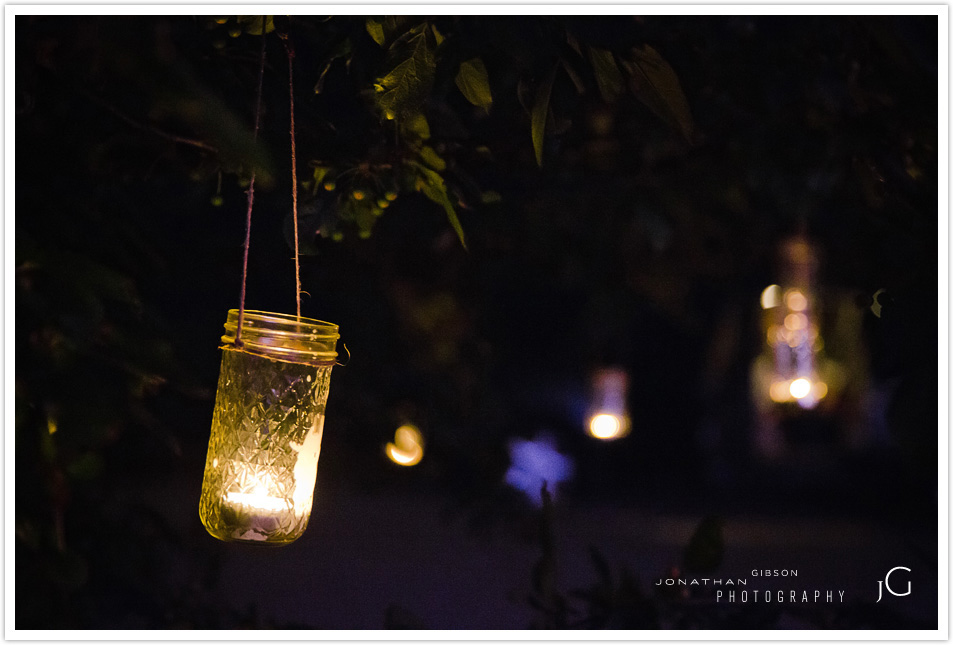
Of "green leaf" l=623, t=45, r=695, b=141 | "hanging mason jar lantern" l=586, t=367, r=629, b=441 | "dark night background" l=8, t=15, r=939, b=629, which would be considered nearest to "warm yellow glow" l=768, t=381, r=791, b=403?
"dark night background" l=8, t=15, r=939, b=629

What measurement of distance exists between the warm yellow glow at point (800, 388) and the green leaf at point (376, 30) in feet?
7.35

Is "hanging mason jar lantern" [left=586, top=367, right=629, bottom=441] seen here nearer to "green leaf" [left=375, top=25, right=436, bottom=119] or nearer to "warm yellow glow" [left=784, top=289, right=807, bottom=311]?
"warm yellow glow" [left=784, top=289, right=807, bottom=311]

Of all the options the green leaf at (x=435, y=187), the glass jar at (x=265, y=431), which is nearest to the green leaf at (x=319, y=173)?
the green leaf at (x=435, y=187)

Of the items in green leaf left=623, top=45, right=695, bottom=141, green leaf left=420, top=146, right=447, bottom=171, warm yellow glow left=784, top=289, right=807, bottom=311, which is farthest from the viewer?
warm yellow glow left=784, top=289, right=807, bottom=311

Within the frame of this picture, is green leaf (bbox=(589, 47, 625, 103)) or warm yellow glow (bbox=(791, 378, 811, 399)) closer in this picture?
green leaf (bbox=(589, 47, 625, 103))

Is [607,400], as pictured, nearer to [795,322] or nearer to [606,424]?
[606,424]

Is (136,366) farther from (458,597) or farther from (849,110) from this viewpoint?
(458,597)

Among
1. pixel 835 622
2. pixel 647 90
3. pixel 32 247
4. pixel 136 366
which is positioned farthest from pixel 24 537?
pixel 835 622

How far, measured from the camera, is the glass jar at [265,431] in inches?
32.4

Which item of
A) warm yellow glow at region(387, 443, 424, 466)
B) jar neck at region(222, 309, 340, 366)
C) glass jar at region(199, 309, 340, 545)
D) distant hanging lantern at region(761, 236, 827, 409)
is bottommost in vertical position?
glass jar at region(199, 309, 340, 545)

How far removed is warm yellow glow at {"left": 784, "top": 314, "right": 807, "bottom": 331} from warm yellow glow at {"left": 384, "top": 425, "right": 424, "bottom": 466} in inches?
58.4

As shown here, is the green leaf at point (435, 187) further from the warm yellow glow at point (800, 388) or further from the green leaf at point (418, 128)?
the warm yellow glow at point (800, 388)

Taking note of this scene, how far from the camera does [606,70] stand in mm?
746

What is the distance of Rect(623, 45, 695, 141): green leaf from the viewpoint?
73cm
